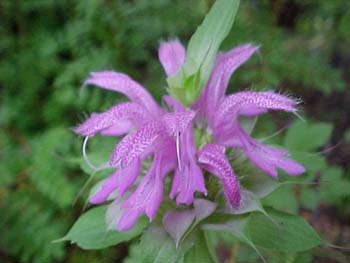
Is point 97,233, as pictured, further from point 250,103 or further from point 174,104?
point 250,103

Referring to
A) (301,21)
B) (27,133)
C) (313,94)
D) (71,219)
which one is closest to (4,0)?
(27,133)

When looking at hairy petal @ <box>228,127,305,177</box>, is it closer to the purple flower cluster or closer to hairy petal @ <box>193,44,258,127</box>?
the purple flower cluster

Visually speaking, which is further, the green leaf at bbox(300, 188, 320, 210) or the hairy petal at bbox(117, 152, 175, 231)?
the green leaf at bbox(300, 188, 320, 210)

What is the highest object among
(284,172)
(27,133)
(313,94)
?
(27,133)

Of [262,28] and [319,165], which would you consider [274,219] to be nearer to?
[319,165]

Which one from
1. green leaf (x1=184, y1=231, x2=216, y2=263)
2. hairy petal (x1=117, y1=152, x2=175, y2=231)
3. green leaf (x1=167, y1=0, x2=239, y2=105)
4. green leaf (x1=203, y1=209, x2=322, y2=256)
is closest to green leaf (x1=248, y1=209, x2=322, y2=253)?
green leaf (x1=203, y1=209, x2=322, y2=256)

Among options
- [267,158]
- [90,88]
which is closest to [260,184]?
[267,158]

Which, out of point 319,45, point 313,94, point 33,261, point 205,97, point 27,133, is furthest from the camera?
point 319,45
